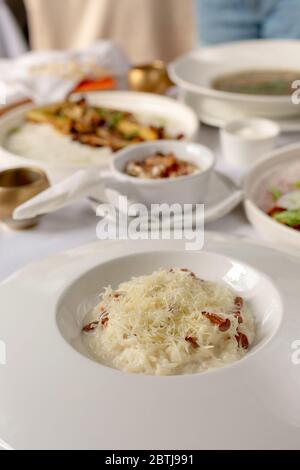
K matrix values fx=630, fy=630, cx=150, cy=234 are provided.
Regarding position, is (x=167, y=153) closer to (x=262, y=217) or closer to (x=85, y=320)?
(x=262, y=217)

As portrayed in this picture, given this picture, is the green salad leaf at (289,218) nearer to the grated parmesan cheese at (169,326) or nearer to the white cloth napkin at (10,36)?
the grated parmesan cheese at (169,326)

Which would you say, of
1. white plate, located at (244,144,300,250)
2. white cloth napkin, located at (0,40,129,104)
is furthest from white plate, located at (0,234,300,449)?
white cloth napkin, located at (0,40,129,104)

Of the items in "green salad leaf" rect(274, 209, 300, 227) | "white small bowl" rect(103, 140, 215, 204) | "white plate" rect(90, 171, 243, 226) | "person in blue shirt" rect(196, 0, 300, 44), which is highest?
"white small bowl" rect(103, 140, 215, 204)

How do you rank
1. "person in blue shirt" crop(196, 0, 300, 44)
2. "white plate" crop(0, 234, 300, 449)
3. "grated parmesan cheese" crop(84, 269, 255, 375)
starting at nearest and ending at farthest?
1. "white plate" crop(0, 234, 300, 449)
2. "grated parmesan cheese" crop(84, 269, 255, 375)
3. "person in blue shirt" crop(196, 0, 300, 44)

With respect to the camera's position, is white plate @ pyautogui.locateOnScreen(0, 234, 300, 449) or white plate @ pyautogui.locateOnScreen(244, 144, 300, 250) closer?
white plate @ pyautogui.locateOnScreen(0, 234, 300, 449)

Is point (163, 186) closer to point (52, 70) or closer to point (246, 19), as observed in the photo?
point (52, 70)

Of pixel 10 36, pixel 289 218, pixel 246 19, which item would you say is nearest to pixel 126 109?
pixel 289 218

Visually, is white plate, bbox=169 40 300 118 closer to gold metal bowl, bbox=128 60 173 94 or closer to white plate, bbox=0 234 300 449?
gold metal bowl, bbox=128 60 173 94
